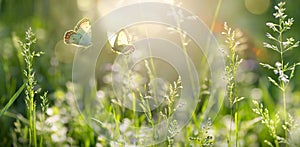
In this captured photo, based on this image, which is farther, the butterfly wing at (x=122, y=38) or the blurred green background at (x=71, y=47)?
the blurred green background at (x=71, y=47)

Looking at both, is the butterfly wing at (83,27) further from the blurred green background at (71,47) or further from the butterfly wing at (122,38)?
the blurred green background at (71,47)

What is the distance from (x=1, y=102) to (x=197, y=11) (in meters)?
1.83

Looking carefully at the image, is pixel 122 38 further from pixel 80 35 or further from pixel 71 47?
pixel 71 47

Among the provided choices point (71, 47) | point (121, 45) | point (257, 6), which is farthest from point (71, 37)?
point (257, 6)

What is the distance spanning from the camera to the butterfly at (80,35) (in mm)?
1445

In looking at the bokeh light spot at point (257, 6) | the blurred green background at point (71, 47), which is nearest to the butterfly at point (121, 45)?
the blurred green background at point (71, 47)

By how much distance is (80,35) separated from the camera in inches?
57.4

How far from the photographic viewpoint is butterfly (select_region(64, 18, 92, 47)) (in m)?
1.44

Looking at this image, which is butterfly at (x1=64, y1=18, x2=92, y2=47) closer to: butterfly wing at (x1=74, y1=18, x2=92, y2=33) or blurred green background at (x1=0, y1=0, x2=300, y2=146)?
butterfly wing at (x1=74, y1=18, x2=92, y2=33)

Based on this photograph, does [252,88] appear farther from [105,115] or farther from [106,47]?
[105,115]

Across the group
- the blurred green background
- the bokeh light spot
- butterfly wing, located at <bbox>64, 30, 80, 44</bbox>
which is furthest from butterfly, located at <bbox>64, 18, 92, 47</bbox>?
the bokeh light spot

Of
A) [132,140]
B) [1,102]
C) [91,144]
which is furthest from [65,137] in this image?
[1,102]

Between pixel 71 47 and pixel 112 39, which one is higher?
pixel 71 47

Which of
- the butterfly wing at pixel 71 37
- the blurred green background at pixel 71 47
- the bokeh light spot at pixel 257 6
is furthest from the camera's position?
the bokeh light spot at pixel 257 6
